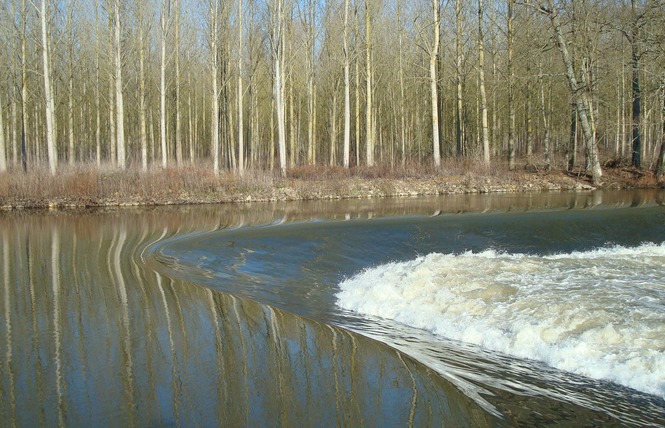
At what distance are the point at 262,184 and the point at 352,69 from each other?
16331mm

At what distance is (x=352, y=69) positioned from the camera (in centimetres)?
3947

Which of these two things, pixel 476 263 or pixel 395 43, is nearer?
pixel 476 263

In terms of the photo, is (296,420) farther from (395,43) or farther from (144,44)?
(395,43)

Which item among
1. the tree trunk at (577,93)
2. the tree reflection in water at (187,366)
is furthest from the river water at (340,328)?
the tree trunk at (577,93)

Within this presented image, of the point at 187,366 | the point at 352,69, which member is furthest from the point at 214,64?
the point at 187,366

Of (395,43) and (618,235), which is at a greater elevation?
(395,43)

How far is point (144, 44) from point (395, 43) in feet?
61.0

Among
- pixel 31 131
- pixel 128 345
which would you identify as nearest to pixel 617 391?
pixel 128 345

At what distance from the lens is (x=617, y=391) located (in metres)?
5.47

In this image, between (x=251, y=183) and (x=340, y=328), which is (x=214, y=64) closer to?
(x=251, y=183)

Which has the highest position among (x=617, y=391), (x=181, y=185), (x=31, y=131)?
Answer: (x=31, y=131)

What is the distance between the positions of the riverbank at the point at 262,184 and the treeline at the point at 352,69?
1290 millimetres

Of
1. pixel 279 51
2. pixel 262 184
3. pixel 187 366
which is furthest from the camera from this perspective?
pixel 279 51

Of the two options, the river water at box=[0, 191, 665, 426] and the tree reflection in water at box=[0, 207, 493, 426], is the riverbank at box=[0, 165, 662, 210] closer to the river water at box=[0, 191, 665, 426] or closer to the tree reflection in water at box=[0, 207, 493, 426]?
the river water at box=[0, 191, 665, 426]
